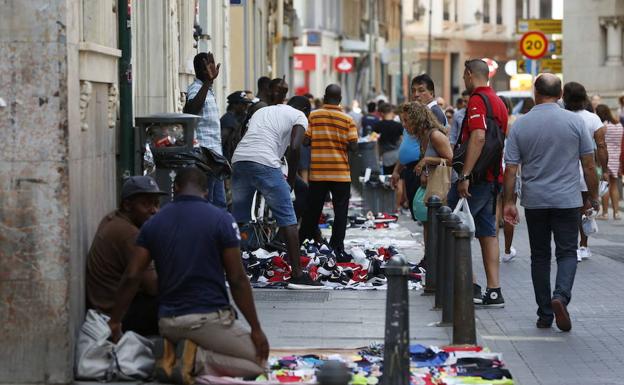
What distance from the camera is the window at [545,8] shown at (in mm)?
85812

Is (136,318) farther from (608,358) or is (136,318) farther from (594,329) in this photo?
(594,329)

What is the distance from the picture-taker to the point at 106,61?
954cm

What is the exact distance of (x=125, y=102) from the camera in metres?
10.5

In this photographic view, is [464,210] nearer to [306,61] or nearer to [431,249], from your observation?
[431,249]

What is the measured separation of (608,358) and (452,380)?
177cm

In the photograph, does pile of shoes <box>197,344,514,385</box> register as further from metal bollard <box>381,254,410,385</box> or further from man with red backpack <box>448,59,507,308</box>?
man with red backpack <box>448,59,507,308</box>

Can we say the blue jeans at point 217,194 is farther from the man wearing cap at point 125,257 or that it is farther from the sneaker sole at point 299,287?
the man wearing cap at point 125,257

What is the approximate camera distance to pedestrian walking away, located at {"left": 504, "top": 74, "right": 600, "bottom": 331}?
11188 millimetres

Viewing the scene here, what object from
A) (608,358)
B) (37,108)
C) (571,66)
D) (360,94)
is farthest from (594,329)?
(360,94)

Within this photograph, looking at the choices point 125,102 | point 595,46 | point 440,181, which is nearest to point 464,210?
point 440,181

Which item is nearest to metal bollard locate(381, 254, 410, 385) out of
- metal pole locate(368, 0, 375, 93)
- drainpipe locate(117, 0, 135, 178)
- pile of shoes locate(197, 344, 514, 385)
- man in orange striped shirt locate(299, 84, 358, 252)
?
pile of shoes locate(197, 344, 514, 385)

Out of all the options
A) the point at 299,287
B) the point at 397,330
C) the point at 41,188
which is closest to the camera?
the point at 397,330

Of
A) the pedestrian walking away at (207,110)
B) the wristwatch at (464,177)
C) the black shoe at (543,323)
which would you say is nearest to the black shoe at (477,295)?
the wristwatch at (464,177)

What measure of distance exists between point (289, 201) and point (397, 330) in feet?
16.5
